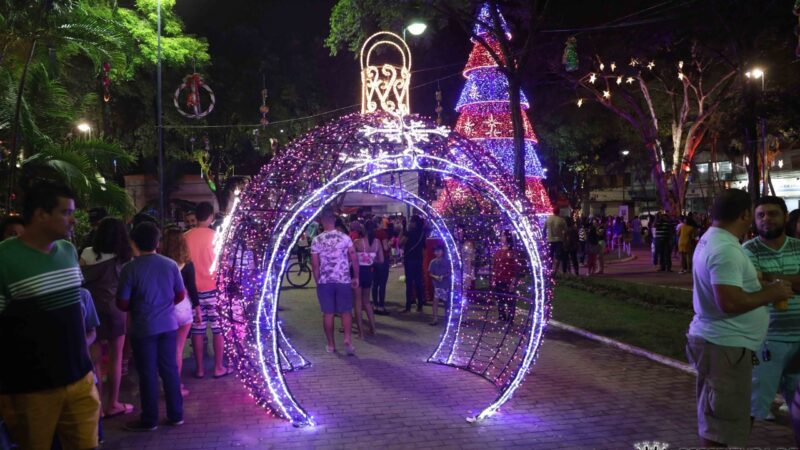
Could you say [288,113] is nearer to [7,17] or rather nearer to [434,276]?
[7,17]

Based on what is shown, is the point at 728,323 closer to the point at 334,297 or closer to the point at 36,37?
the point at 334,297

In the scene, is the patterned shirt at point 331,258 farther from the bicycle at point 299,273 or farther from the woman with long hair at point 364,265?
the bicycle at point 299,273

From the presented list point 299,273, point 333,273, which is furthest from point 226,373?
point 299,273

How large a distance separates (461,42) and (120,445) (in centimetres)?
2271

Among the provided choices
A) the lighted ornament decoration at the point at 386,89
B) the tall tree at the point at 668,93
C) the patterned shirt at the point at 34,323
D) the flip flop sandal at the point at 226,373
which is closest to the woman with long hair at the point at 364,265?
the flip flop sandal at the point at 226,373

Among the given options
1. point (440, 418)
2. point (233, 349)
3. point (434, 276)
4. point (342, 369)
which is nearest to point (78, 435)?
point (233, 349)

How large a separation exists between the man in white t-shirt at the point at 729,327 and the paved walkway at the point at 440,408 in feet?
4.66

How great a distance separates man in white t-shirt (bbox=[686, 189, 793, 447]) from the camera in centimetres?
357

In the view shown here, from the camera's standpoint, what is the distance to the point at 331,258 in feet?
25.6

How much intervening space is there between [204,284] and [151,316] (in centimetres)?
180

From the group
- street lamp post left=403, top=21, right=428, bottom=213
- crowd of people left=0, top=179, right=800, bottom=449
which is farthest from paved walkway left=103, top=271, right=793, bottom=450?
street lamp post left=403, top=21, right=428, bottom=213

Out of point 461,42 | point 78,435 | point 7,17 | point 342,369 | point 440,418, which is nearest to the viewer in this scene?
point 78,435

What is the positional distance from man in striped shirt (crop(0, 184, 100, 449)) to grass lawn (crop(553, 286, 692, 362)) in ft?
21.8

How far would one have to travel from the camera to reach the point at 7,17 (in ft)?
34.4
